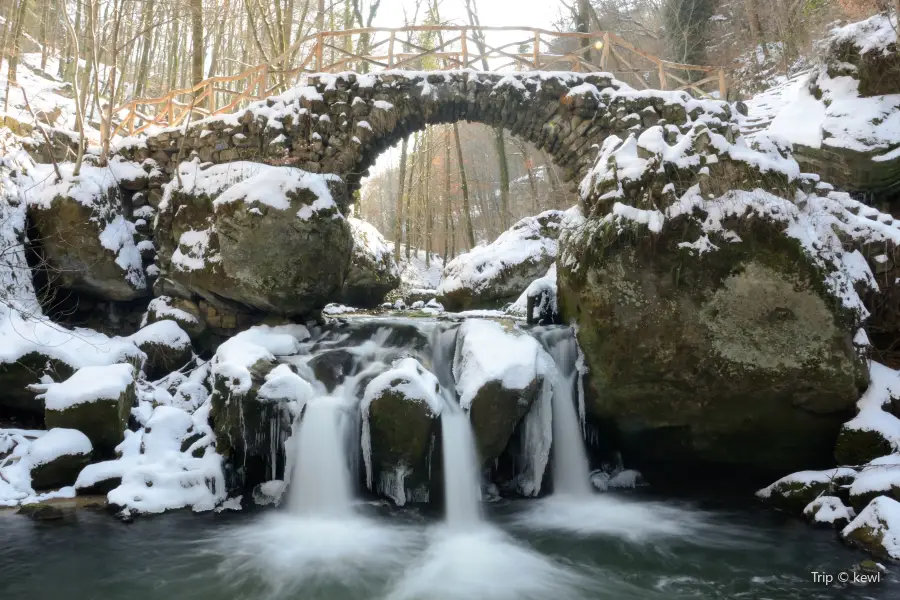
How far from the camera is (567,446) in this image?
627cm

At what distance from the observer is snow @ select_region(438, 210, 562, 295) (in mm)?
11609

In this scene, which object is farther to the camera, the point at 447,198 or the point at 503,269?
the point at 447,198

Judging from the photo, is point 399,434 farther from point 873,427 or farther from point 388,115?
point 388,115

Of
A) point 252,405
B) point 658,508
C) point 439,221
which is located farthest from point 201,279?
point 439,221

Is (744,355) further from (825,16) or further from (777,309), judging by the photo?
(825,16)

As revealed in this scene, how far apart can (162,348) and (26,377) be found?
154cm

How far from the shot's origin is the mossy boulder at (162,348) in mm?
7496

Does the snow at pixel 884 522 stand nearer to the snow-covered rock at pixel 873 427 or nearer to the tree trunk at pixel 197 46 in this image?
the snow-covered rock at pixel 873 427

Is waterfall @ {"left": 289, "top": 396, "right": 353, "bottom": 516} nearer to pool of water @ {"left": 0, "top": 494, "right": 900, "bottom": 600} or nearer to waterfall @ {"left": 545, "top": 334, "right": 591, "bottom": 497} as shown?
pool of water @ {"left": 0, "top": 494, "right": 900, "bottom": 600}

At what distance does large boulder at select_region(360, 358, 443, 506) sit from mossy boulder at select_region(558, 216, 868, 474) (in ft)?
6.83

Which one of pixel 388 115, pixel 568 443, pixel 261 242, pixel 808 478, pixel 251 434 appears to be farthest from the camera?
pixel 388 115

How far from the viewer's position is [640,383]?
6043 millimetres

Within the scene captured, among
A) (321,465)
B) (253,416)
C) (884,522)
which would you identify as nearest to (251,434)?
(253,416)

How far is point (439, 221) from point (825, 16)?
853 inches
